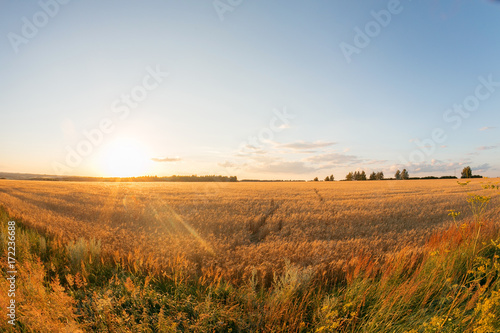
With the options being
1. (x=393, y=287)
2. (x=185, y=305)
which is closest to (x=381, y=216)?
(x=393, y=287)

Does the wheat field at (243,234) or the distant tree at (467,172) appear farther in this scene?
the distant tree at (467,172)

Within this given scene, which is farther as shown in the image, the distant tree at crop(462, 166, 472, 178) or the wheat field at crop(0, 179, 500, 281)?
the distant tree at crop(462, 166, 472, 178)

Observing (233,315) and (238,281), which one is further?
(238,281)

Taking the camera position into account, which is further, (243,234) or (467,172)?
(467,172)

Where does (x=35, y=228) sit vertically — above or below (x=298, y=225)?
above

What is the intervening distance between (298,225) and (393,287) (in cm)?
797

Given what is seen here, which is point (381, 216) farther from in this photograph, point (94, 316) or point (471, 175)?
point (471, 175)

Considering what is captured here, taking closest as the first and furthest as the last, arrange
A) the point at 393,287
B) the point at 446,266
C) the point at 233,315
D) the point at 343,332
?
the point at 343,332
the point at 233,315
the point at 393,287
the point at 446,266

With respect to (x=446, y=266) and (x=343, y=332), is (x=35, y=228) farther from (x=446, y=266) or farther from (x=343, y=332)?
(x=446, y=266)

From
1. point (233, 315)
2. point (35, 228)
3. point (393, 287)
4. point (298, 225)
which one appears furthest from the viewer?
point (298, 225)

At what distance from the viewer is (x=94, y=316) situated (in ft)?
11.2

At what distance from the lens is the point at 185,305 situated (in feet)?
11.8

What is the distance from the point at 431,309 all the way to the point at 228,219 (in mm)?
9419

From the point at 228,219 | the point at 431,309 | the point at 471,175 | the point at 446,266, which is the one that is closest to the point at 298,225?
the point at 228,219
